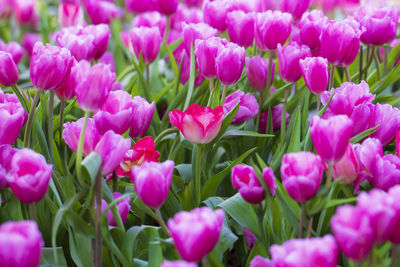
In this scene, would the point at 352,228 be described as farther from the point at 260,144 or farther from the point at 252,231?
the point at 260,144

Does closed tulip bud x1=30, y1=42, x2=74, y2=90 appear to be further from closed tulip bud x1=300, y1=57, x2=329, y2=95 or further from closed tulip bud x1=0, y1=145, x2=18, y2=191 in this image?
closed tulip bud x1=300, y1=57, x2=329, y2=95

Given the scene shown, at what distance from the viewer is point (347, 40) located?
106 cm

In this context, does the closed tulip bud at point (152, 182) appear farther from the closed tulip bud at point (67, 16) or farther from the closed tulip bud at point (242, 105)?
the closed tulip bud at point (67, 16)

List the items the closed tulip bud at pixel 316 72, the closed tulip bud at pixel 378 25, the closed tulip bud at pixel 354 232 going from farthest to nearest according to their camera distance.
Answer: the closed tulip bud at pixel 378 25 → the closed tulip bud at pixel 316 72 → the closed tulip bud at pixel 354 232

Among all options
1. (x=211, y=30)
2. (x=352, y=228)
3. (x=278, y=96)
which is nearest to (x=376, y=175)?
(x=352, y=228)

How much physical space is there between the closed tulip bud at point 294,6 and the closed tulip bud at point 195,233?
843mm

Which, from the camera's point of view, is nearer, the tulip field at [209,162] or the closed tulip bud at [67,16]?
the tulip field at [209,162]

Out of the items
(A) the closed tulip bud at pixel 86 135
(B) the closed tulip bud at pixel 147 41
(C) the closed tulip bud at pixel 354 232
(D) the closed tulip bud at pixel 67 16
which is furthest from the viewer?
(D) the closed tulip bud at pixel 67 16

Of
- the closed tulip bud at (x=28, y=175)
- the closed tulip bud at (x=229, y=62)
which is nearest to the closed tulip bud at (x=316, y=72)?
the closed tulip bud at (x=229, y=62)

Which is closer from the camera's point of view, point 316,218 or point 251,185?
point 251,185

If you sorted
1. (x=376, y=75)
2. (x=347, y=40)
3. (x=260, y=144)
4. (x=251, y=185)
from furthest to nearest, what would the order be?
(x=376, y=75) → (x=260, y=144) → (x=347, y=40) → (x=251, y=185)

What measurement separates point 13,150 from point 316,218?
1.75 feet

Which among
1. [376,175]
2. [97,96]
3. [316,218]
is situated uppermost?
[97,96]

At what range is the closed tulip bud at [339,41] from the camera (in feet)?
3.45
